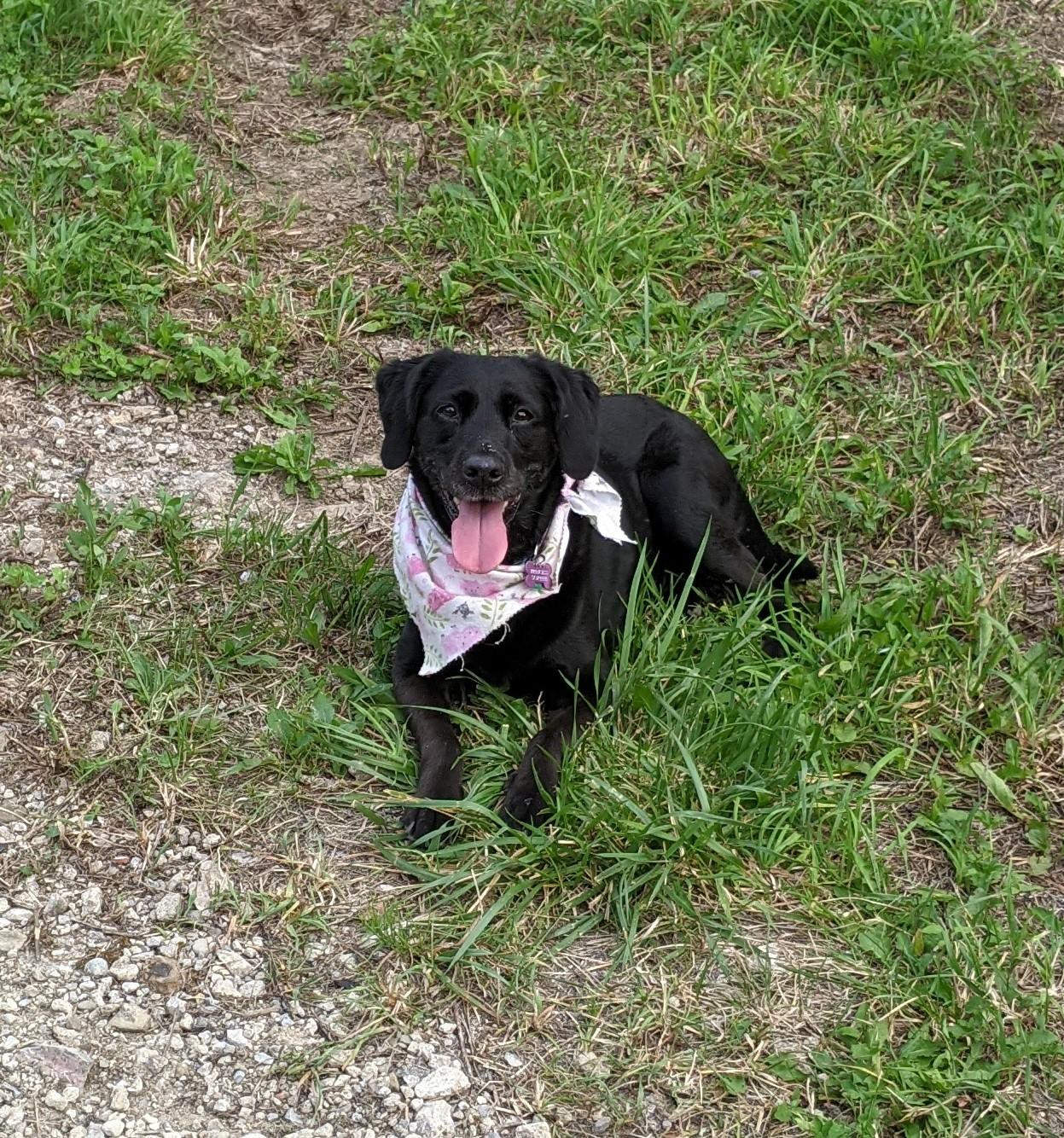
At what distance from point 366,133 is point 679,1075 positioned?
417 cm

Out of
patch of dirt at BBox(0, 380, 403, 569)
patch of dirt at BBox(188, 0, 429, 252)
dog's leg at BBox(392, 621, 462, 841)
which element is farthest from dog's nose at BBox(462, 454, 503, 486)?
patch of dirt at BBox(188, 0, 429, 252)

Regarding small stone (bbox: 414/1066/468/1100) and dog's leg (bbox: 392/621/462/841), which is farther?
dog's leg (bbox: 392/621/462/841)

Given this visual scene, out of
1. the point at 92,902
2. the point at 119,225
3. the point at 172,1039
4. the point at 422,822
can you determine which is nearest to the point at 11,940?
the point at 92,902

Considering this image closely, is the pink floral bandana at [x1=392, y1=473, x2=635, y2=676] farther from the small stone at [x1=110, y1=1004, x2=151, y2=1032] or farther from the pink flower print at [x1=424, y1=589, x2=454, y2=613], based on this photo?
the small stone at [x1=110, y1=1004, x2=151, y2=1032]

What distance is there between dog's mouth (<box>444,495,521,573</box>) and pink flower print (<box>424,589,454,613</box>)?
82mm

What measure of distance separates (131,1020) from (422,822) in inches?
31.1

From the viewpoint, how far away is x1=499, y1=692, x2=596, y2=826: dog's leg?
3.47 metres

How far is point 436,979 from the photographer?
3.13 m

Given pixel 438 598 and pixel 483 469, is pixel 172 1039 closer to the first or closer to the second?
pixel 438 598

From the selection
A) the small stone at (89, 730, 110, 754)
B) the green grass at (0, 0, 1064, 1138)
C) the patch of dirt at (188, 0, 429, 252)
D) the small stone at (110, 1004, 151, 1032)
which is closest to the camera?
the small stone at (110, 1004, 151, 1032)

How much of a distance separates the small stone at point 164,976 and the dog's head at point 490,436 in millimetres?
1201

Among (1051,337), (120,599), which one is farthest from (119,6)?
A: (1051,337)

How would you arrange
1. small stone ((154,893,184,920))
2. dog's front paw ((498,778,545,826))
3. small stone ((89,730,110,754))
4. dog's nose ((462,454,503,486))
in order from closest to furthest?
small stone ((154,893,184,920)), dog's front paw ((498,778,545,826)), dog's nose ((462,454,503,486)), small stone ((89,730,110,754))

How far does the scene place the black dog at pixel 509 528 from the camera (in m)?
3.61
